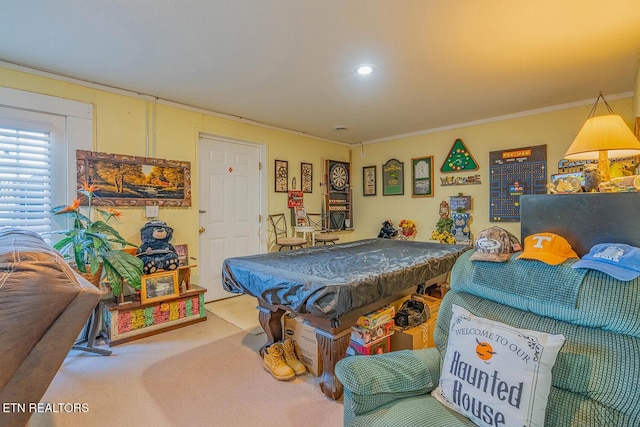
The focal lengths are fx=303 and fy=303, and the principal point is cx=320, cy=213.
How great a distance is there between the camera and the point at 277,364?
2.18 metres

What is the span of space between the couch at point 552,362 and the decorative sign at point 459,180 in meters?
3.38

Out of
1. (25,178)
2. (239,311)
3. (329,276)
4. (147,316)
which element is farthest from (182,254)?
(329,276)

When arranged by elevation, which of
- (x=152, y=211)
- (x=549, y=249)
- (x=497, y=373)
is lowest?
(x=497, y=373)

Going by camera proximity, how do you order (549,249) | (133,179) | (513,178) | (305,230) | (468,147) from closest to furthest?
1. (549,249)
2. (133,179)
3. (513,178)
4. (468,147)
5. (305,230)

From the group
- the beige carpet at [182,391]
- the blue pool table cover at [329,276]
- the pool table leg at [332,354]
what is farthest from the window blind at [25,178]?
the pool table leg at [332,354]

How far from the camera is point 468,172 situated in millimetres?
4398

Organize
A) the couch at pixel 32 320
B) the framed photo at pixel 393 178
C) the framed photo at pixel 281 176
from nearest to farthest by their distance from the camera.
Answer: the couch at pixel 32 320, the framed photo at pixel 281 176, the framed photo at pixel 393 178

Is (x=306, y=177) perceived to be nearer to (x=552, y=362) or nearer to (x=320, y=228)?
(x=320, y=228)

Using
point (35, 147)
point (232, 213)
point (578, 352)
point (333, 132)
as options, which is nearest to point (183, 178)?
point (232, 213)

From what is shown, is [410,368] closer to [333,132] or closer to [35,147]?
[35,147]

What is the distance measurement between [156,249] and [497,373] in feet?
10.1

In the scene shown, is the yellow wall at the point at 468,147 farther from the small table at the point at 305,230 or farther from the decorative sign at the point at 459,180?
the small table at the point at 305,230

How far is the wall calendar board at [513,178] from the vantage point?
3812 mm

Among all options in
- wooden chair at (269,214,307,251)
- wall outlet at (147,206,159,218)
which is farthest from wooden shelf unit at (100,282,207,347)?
wooden chair at (269,214,307,251)
